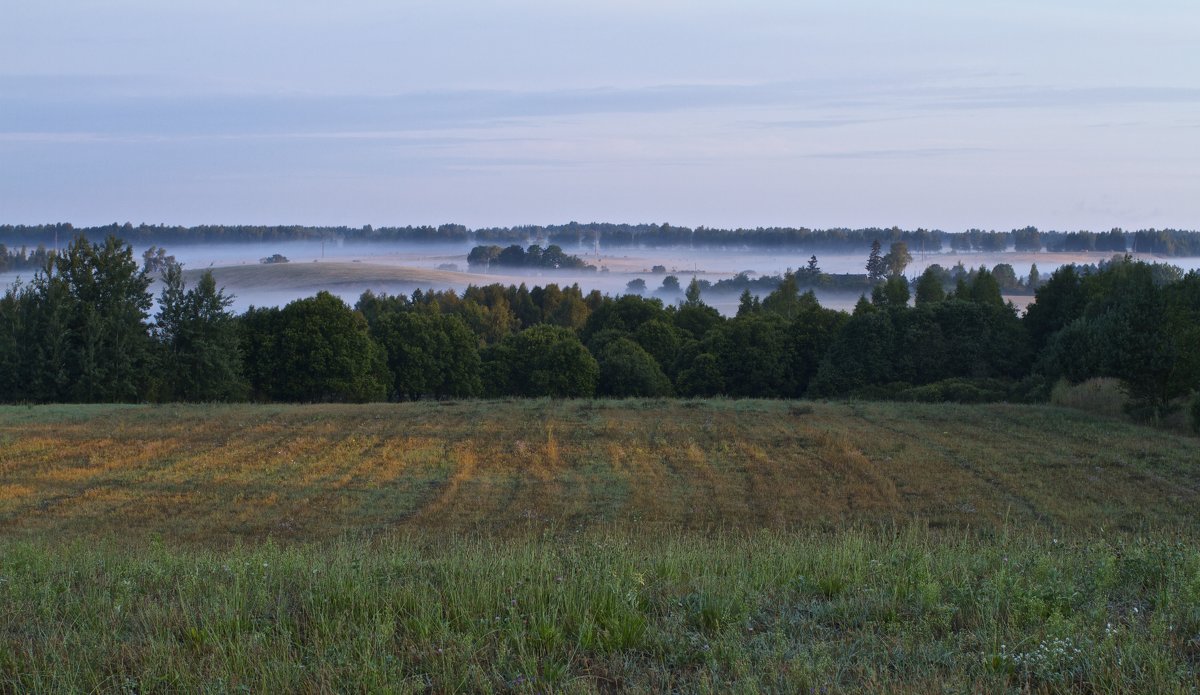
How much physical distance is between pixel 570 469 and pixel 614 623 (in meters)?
18.5

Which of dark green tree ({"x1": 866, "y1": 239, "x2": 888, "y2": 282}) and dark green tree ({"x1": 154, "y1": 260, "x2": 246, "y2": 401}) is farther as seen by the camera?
dark green tree ({"x1": 866, "y1": 239, "x2": 888, "y2": 282})

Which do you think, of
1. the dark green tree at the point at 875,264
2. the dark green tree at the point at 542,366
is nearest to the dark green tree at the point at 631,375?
the dark green tree at the point at 542,366

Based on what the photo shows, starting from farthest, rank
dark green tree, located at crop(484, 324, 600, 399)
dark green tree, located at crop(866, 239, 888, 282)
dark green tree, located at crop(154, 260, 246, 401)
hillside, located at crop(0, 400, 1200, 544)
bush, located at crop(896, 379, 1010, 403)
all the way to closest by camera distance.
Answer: dark green tree, located at crop(866, 239, 888, 282) → dark green tree, located at crop(484, 324, 600, 399) → dark green tree, located at crop(154, 260, 246, 401) → bush, located at crop(896, 379, 1010, 403) → hillside, located at crop(0, 400, 1200, 544)

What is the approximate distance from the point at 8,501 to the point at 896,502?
18.9m

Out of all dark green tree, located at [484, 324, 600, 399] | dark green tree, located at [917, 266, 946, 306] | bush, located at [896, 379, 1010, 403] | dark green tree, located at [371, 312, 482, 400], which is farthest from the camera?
dark green tree, located at [917, 266, 946, 306]

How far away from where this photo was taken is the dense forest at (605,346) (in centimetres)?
4206

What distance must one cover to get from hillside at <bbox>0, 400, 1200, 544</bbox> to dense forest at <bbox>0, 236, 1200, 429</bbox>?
8.02 meters

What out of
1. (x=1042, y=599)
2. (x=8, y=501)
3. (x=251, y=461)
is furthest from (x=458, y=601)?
(x=251, y=461)

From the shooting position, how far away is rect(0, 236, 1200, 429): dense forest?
42062 millimetres

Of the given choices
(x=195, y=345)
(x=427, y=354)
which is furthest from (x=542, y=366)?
(x=195, y=345)

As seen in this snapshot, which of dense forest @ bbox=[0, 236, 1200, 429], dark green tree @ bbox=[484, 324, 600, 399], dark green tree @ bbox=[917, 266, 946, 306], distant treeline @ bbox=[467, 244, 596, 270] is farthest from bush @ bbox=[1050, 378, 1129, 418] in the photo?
distant treeline @ bbox=[467, 244, 596, 270]

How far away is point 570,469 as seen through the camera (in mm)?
24125

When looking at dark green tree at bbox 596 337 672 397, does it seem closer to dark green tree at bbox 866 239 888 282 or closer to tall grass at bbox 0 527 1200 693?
tall grass at bbox 0 527 1200 693

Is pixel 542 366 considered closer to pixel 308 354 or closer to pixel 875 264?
pixel 308 354
